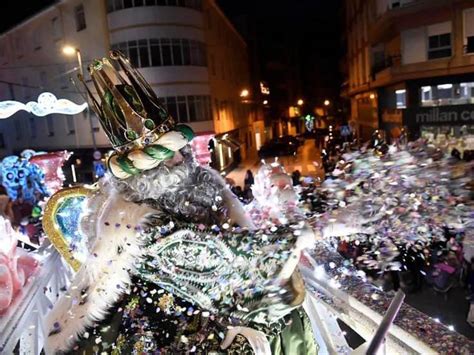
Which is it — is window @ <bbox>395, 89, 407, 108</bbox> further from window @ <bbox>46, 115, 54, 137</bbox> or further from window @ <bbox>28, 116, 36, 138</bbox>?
window @ <bbox>28, 116, 36, 138</bbox>

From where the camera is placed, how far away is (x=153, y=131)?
238 cm

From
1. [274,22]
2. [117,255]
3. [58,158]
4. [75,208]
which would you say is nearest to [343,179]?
[117,255]

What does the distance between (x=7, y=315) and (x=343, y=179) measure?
6.10 feet

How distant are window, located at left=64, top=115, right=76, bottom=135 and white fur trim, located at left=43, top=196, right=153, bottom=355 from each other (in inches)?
834

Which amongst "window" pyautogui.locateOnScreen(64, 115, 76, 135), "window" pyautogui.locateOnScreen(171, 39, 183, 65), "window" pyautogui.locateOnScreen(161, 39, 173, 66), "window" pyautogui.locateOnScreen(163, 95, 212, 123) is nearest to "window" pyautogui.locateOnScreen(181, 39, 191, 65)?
"window" pyautogui.locateOnScreen(171, 39, 183, 65)

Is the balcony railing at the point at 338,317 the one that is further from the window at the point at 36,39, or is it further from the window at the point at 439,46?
the window at the point at 36,39

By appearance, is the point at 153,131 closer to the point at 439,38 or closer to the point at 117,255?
the point at 117,255

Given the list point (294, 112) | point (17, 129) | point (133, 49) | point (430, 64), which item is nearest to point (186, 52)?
point (133, 49)

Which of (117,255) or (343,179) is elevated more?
(343,179)

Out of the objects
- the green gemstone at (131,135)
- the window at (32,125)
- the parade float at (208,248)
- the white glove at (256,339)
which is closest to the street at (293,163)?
the window at (32,125)

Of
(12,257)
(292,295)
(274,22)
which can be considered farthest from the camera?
(274,22)

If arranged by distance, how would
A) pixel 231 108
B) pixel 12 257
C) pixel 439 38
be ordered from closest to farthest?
pixel 12 257 < pixel 439 38 < pixel 231 108

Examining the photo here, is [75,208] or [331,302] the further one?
[75,208]

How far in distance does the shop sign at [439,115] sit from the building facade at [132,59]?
8018mm
